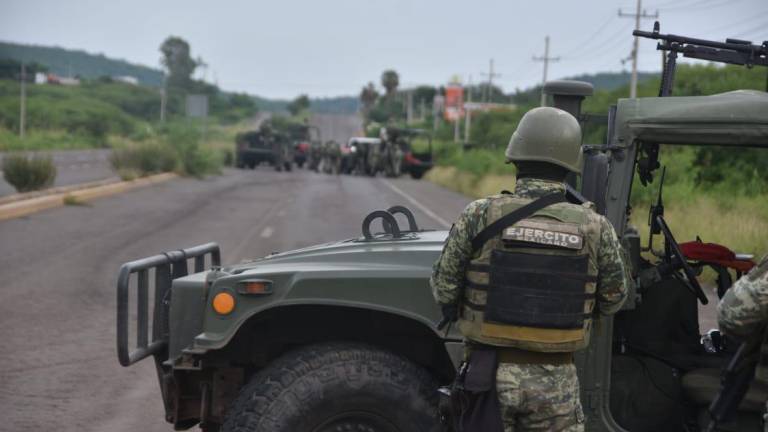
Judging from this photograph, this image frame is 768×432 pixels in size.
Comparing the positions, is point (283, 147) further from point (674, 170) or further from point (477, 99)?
point (477, 99)

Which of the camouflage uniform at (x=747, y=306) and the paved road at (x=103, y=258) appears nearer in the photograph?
the camouflage uniform at (x=747, y=306)

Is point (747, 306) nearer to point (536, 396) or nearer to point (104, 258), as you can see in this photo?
point (536, 396)

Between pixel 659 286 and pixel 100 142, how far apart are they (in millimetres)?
80168

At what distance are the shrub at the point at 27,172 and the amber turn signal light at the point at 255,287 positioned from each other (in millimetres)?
20112

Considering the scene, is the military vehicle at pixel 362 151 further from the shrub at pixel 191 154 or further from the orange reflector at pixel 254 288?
the orange reflector at pixel 254 288

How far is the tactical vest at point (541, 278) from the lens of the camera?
11.6 ft

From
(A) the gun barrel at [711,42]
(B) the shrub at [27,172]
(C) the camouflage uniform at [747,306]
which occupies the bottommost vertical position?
(B) the shrub at [27,172]

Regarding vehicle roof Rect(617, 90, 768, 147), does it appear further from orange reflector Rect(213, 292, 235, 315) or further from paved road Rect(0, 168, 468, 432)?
paved road Rect(0, 168, 468, 432)

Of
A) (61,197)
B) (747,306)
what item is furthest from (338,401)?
(61,197)

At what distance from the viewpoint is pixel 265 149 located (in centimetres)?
5259

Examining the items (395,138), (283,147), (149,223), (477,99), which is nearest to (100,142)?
(283,147)

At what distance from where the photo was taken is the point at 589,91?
4605 millimetres

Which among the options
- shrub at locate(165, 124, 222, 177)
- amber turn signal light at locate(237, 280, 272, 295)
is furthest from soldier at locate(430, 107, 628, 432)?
shrub at locate(165, 124, 222, 177)

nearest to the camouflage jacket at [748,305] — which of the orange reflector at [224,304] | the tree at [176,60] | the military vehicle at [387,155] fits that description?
Result: the orange reflector at [224,304]
